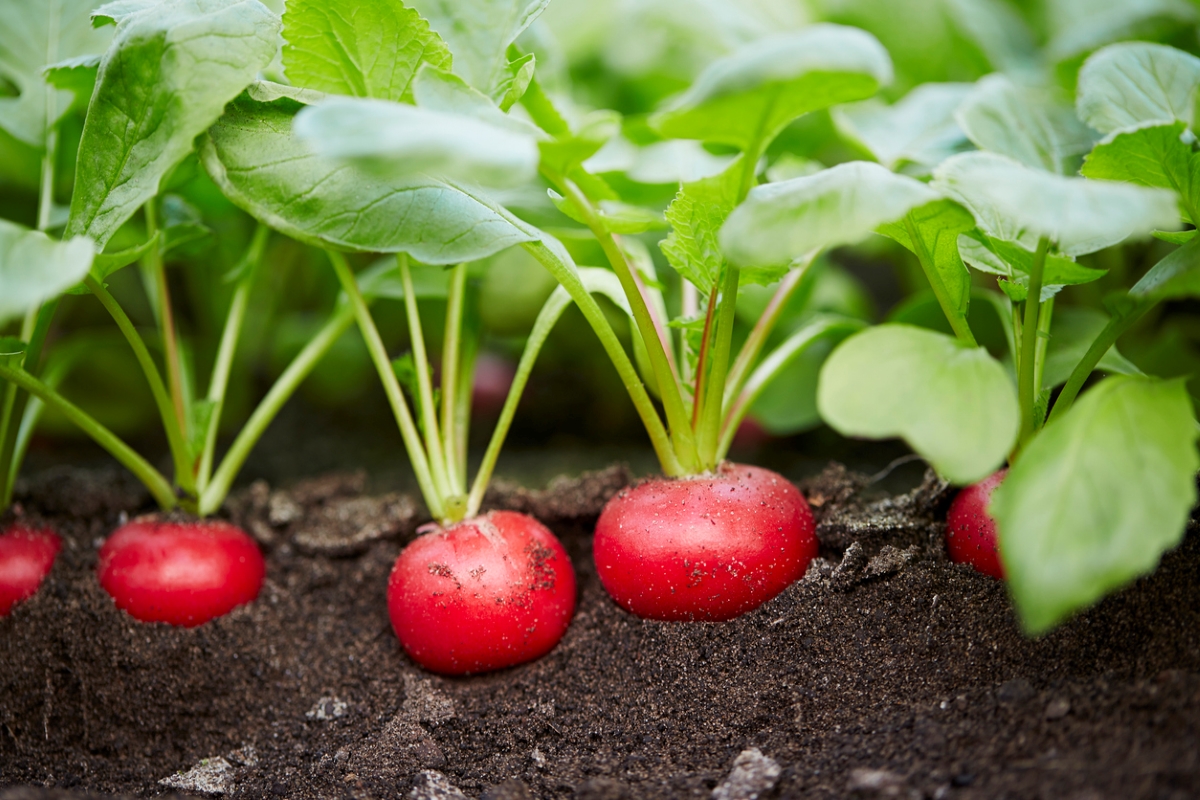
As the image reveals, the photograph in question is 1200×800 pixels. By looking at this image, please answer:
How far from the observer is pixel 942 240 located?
0.73 meters

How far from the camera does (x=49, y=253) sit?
1.89 ft

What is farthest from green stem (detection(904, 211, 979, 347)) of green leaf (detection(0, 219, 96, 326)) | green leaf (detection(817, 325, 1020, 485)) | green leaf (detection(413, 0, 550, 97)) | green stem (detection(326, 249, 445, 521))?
green leaf (detection(0, 219, 96, 326))

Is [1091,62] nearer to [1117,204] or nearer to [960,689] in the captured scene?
[1117,204]

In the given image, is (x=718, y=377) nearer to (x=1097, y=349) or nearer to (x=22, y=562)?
(x=1097, y=349)

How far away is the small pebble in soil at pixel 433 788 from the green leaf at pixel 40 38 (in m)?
0.91

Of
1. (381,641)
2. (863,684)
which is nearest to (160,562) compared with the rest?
(381,641)

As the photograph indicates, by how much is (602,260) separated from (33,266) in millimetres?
645

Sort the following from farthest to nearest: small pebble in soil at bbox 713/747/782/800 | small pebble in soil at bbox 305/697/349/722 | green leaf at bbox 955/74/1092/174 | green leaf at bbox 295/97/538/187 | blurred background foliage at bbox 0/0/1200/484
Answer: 1. blurred background foliage at bbox 0/0/1200/484
2. green leaf at bbox 955/74/1092/174
3. small pebble in soil at bbox 305/697/349/722
4. small pebble in soil at bbox 713/747/782/800
5. green leaf at bbox 295/97/538/187

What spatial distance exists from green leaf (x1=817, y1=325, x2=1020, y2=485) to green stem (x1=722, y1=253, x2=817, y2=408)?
11.2 inches

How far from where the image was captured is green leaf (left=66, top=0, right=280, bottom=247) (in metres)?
0.68

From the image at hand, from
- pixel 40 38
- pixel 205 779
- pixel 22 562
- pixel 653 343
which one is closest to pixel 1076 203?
pixel 653 343

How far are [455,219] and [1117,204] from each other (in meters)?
0.53

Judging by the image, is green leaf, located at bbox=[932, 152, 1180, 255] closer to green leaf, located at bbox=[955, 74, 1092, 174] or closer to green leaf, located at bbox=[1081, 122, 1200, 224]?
green leaf, located at bbox=[1081, 122, 1200, 224]

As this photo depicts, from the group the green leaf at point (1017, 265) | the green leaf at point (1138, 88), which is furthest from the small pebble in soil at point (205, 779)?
the green leaf at point (1138, 88)
